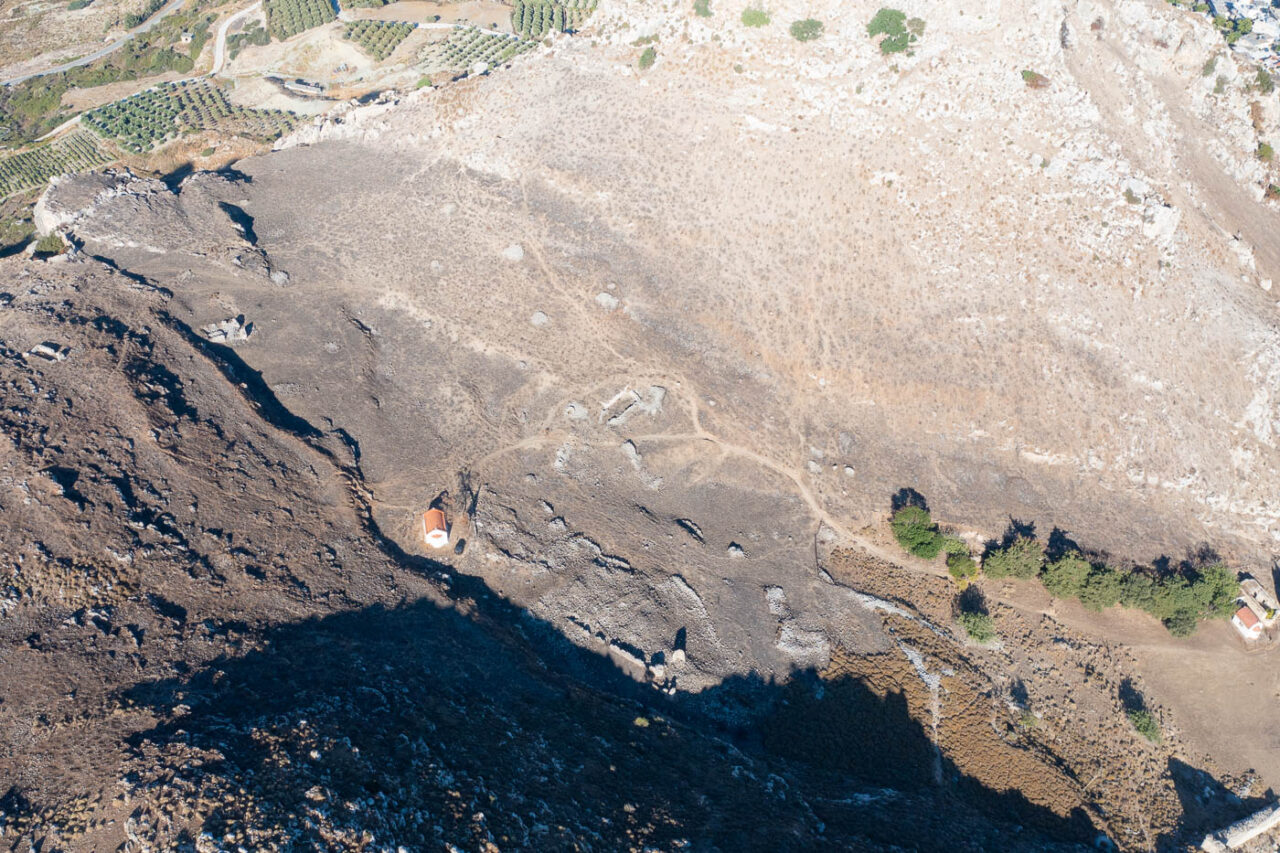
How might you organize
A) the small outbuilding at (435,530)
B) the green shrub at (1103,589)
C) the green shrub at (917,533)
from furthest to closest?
the green shrub at (917,533) < the green shrub at (1103,589) < the small outbuilding at (435,530)

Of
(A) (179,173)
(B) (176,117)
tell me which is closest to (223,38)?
(B) (176,117)

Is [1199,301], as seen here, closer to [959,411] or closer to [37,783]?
[959,411]

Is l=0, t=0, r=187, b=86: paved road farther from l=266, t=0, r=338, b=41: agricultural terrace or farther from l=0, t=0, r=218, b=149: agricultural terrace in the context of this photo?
l=266, t=0, r=338, b=41: agricultural terrace

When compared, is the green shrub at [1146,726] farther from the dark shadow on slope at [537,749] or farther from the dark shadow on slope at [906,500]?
the dark shadow on slope at [906,500]

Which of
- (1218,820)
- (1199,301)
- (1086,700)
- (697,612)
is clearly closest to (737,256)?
(697,612)

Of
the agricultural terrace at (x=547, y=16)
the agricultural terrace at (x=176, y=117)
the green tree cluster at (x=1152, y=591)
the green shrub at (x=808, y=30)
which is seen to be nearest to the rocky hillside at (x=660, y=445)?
the green shrub at (x=808, y=30)
